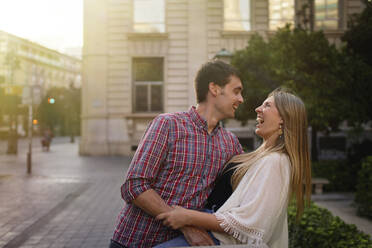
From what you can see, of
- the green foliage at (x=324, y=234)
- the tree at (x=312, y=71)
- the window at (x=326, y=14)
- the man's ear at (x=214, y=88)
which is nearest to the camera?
the man's ear at (x=214, y=88)

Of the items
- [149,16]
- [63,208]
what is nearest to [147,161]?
[63,208]

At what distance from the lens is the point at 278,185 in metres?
1.95

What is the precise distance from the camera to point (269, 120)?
222 centimetres

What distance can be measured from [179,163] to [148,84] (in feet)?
56.9

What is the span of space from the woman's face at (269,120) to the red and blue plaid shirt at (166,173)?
0.37 metres

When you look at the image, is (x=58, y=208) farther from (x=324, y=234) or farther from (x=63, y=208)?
(x=324, y=234)

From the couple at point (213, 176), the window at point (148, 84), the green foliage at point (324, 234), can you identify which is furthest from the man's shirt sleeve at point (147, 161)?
the window at point (148, 84)

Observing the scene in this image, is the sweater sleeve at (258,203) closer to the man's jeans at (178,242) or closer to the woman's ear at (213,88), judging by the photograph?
the man's jeans at (178,242)

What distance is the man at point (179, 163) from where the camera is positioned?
1998mm

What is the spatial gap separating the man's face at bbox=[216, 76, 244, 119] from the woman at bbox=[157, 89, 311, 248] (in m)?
0.23

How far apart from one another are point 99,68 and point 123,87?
1.64m

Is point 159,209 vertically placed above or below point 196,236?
above

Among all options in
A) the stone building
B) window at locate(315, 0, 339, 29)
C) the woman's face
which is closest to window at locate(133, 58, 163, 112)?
window at locate(315, 0, 339, 29)

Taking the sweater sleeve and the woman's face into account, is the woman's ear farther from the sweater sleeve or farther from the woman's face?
the sweater sleeve
